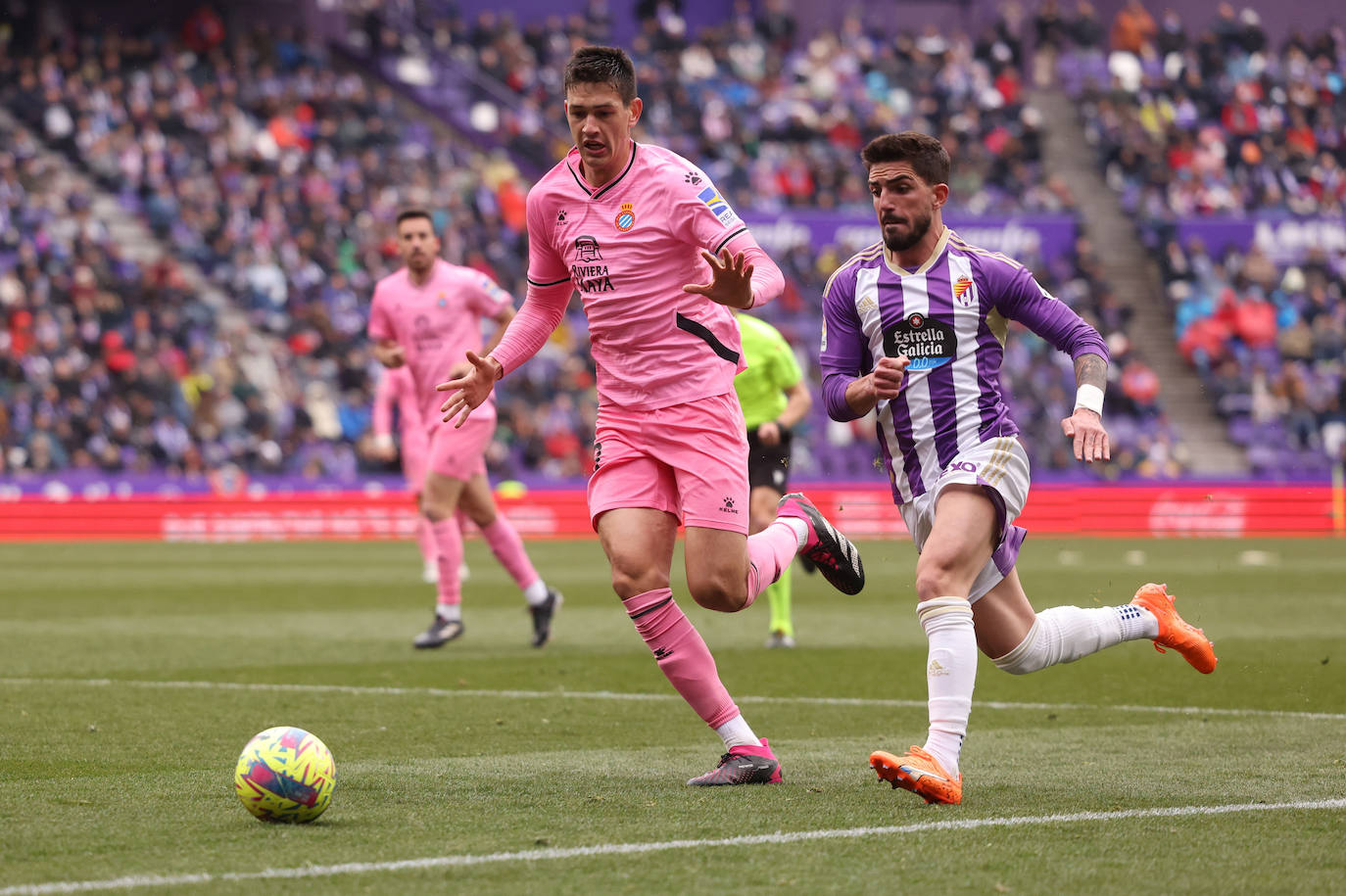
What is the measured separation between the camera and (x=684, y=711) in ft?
27.5

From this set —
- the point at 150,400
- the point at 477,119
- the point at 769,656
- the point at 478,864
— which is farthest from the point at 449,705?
the point at 477,119

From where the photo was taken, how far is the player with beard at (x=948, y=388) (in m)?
5.88

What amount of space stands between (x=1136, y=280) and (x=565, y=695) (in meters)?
26.8

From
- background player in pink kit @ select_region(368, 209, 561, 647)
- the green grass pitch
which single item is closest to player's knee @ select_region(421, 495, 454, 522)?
background player in pink kit @ select_region(368, 209, 561, 647)

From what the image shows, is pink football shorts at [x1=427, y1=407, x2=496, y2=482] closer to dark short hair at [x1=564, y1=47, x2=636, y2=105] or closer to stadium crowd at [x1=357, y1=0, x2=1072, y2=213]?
dark short hair at [x1=564, y1=47, x2=636, y2=105]

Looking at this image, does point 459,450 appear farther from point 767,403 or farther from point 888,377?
point 888,377

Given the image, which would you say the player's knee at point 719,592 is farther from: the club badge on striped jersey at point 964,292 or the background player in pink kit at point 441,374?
the background player in pink kit at point 441,374

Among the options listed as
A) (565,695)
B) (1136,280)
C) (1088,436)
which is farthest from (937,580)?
(1136,280)

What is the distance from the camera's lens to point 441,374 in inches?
468

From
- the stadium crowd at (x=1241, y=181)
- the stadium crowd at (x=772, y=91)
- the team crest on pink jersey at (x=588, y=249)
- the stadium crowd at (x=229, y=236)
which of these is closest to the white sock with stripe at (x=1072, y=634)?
the team crest on pink jersey at (x=588, y=249)

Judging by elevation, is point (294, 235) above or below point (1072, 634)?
above

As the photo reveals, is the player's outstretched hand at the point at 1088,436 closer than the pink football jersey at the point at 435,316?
Yes

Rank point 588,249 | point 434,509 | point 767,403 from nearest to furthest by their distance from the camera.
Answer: point 588,249 → point 767,403 → point 434,509

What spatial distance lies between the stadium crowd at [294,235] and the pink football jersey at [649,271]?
1949 centimetres
